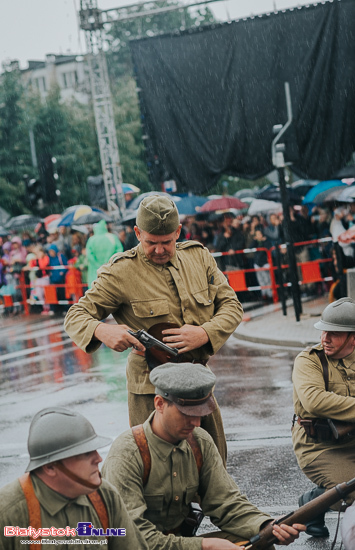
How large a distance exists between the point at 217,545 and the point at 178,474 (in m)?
0.40

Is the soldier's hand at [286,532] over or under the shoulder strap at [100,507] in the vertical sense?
under

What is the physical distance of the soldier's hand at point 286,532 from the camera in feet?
12.1

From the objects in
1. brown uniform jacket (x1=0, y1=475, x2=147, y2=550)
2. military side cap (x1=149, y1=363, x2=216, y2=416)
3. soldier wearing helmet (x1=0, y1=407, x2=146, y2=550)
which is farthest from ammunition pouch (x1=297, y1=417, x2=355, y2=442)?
soldier wearing helmet (x1=0, y1=407, x2=146, y2=550)

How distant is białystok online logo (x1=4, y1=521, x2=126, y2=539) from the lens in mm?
3046

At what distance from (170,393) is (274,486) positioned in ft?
9.44

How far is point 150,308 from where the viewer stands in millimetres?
4609

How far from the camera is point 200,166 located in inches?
734

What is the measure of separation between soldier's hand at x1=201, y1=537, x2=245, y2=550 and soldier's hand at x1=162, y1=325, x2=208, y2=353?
3.44ft

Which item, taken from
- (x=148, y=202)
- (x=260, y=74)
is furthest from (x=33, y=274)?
(x=148, y=202)

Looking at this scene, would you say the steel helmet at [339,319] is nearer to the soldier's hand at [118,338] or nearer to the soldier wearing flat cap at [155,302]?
the soldier wearing flat cap at [155,302]

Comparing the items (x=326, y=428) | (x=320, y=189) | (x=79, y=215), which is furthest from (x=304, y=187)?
(x=326, y=428)

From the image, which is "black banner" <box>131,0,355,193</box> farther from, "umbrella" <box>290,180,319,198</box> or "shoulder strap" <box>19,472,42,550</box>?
"shoulder strap" <box>19,472,42,550</box>

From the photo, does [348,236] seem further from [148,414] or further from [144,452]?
[144,452]

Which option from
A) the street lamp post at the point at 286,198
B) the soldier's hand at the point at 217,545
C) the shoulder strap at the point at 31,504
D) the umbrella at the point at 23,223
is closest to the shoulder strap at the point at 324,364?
the soldier's hand at the point at 217,545
